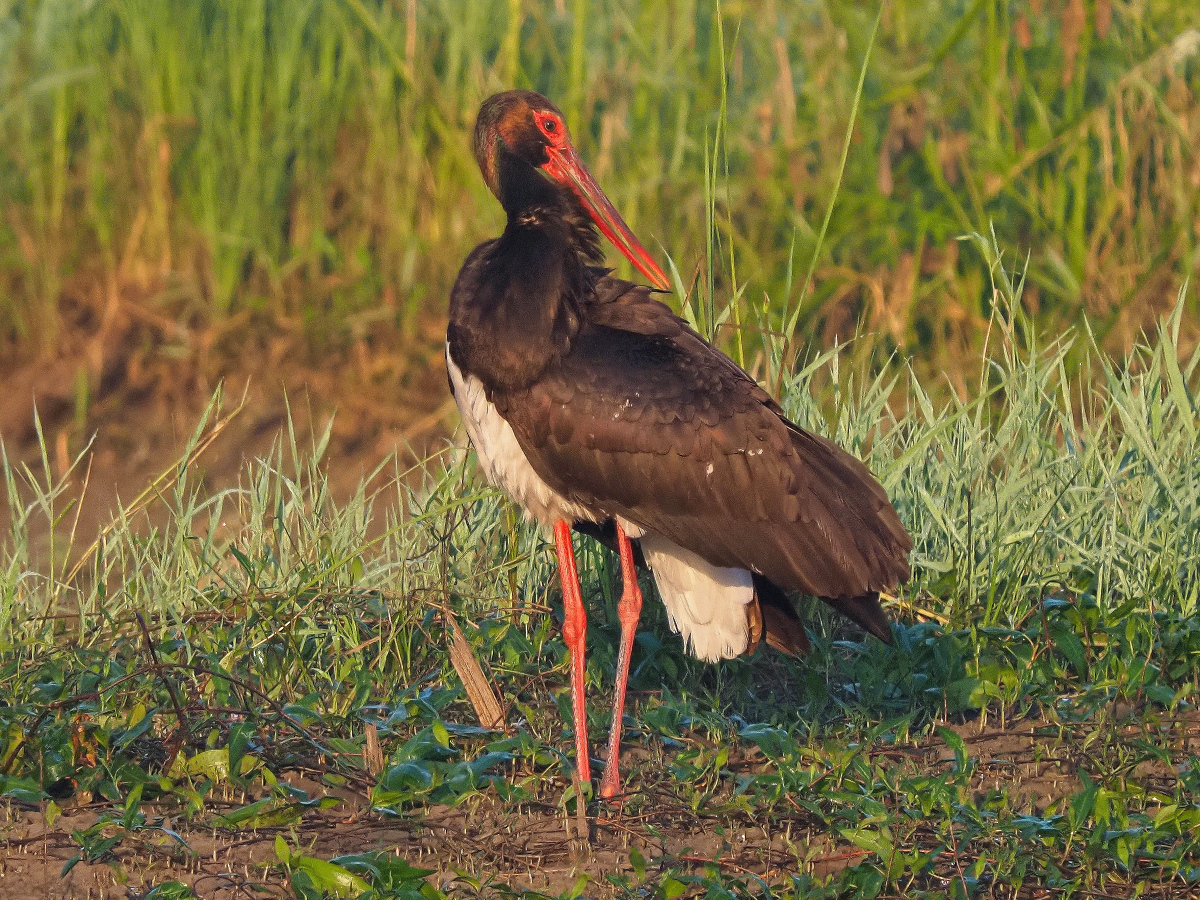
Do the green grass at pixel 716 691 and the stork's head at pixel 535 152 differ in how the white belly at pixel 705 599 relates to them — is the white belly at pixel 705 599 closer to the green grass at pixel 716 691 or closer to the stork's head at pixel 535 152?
the green grass at pixel 716 691

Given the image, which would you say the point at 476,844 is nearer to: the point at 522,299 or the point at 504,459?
the point at 504,459

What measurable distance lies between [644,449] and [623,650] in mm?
478

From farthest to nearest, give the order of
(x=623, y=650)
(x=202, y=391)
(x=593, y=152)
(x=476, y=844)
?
1. (x=593, y=152)
2. (x=202, y=391)
3. (x=623, y=650)
4. (x=476, y=844)

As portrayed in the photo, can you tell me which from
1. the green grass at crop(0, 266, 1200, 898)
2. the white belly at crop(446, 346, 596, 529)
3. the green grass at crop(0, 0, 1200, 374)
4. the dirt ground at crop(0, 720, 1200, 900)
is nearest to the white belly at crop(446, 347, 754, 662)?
the white belly at crop(446, 346, 596, 529)

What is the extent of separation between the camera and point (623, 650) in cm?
363

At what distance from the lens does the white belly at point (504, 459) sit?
11.5 ft

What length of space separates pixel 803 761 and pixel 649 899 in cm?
67

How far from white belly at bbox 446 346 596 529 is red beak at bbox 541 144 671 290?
50 centimetres

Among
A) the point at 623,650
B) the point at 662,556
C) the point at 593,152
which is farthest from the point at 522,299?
the point at 593,152

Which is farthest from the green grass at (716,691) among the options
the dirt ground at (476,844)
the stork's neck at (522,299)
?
the stork's neck at (522,299)

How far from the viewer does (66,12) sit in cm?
657

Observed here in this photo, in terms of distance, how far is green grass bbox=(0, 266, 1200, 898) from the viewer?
3025 mm

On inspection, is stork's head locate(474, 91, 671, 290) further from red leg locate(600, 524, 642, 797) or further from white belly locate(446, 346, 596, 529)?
red leg locate(600, 524, 642, 797)

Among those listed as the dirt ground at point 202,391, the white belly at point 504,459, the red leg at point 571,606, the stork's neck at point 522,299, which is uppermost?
the stork's neck at point 522,299
